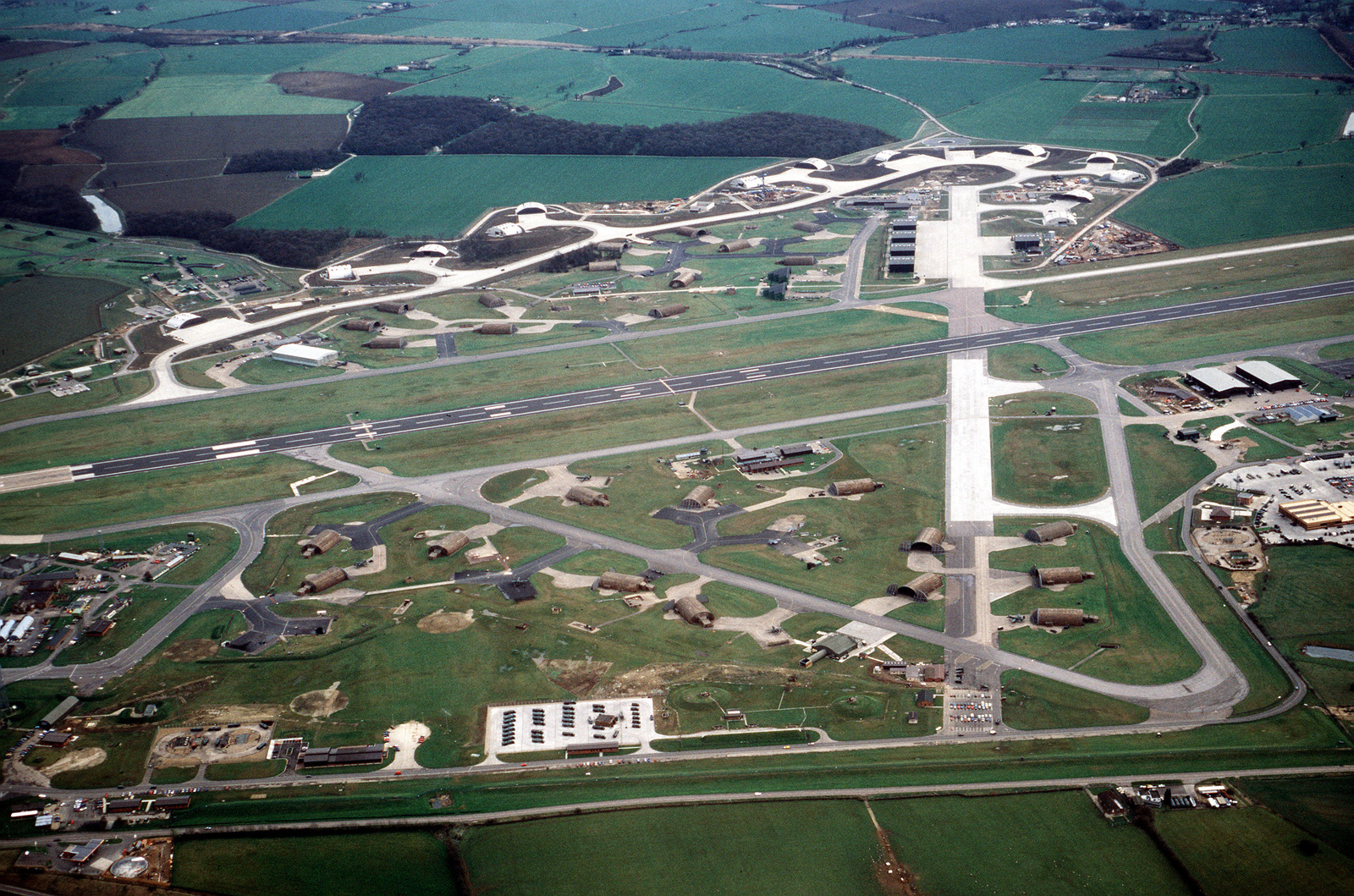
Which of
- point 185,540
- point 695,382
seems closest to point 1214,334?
point 695,382

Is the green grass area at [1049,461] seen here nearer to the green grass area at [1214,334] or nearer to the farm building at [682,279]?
the green grass area at [1214,334]

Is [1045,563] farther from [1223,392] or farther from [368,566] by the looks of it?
[368,566]

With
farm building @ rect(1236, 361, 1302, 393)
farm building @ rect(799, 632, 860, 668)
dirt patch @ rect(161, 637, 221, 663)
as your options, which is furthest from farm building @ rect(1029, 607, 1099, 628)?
dirt patch @ rect(161, 637, 221, 663)

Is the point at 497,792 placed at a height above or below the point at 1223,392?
below

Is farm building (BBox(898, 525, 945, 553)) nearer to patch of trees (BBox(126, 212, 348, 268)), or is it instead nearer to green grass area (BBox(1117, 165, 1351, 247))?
green grass area (BBox(1117, 165, 1351, 247))

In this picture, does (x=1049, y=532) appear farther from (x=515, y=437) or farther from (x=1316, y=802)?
(x=515, y=437)

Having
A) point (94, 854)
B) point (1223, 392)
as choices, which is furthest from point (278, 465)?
point (1223, 392)
